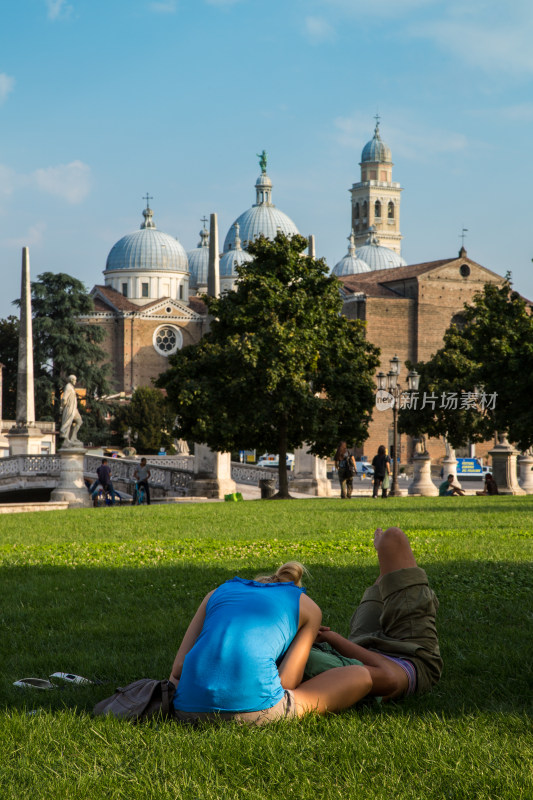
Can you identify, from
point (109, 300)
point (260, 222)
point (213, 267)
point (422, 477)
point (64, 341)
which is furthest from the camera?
point (260, 222)

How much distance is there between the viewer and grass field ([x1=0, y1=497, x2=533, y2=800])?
369cm

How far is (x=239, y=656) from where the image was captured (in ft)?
14.2

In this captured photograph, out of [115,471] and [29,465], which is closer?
[29,465]

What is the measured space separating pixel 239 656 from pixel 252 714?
0.98ft

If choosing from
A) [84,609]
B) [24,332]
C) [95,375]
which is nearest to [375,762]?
[84,609]

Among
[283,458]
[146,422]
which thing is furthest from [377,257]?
[283,458]

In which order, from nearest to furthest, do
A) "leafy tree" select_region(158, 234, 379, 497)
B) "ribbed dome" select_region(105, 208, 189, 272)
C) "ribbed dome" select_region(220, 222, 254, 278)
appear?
"leafy tree" select_region(158, 234, 379, 497) < "ribbed dome" select_region(105, 208, 189, 272) < "ribbed dome" select_region(220, 222, 254, 278)

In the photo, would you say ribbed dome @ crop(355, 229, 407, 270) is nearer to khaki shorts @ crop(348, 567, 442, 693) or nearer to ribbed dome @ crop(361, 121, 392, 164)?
ribbed dome @ crop(361, 121, 392, 164)

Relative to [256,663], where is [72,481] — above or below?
below

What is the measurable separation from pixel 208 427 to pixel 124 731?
24.6 m

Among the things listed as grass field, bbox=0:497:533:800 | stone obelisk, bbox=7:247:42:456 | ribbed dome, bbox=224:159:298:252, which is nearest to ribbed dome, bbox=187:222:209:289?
ribbed dome, bbox=224:159:298:252

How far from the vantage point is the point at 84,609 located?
7941mm

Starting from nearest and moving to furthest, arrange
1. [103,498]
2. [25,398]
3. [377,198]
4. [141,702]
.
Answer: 1. [141,702]
2. [103,498]
3. [25,398]
4. [377,198]

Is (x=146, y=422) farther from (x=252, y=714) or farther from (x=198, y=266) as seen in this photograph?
(x=252, y=714)
